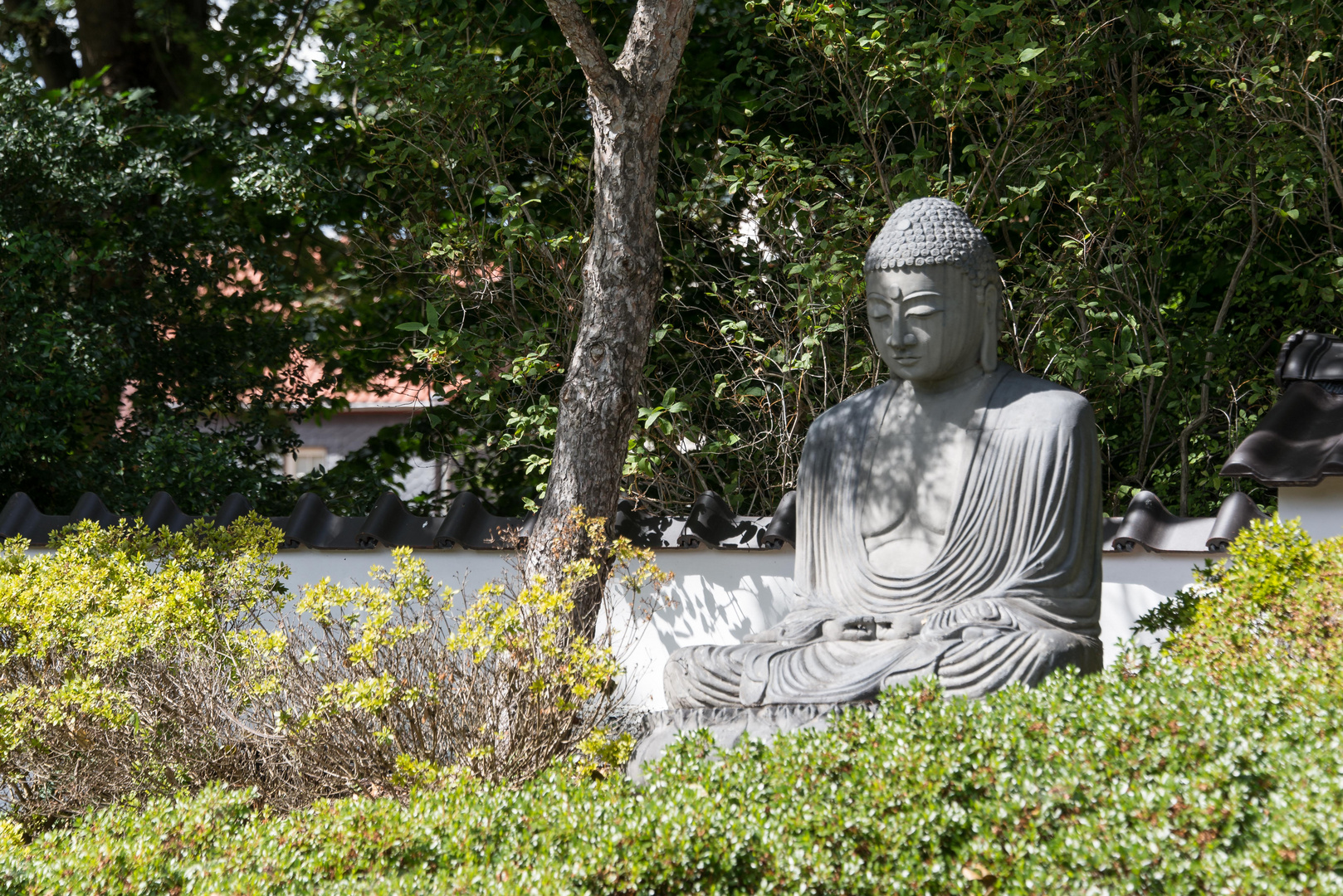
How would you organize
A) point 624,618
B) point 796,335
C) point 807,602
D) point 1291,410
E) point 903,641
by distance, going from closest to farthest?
point 903,641
point 807,602
point 1291,410
point 624,618
point 796,335

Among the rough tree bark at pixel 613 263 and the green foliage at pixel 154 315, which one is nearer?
the rough tree bark at pixel 613 263

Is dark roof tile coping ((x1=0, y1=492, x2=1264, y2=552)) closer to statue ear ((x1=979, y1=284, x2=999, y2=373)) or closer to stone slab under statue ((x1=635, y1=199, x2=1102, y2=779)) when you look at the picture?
stone slab under statue ((x1=635, y1=199, x2=1102, y2=779))

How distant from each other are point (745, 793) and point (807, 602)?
1675 mm

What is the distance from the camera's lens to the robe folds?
3936mm

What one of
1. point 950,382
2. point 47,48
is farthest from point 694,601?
point 47,48

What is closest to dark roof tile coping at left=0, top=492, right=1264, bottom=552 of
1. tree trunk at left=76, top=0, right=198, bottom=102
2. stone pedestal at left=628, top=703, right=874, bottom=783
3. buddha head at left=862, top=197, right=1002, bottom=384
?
buddha head at left=862, top=197, right=1002, bottom=384

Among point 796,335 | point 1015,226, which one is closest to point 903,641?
point 796,335

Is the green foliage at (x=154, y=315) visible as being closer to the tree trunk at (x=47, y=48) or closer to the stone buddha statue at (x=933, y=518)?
the tree trunk at (x=47, y=48)

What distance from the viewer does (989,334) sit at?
469cm

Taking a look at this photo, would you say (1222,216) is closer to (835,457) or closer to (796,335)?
(796,335)

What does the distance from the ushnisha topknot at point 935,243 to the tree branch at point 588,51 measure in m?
1.86

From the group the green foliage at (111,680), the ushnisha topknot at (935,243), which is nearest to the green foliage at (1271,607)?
the ushnisha topknot at (935,243)

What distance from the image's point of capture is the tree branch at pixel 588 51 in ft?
19.0

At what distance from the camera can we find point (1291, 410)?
19.1ft
